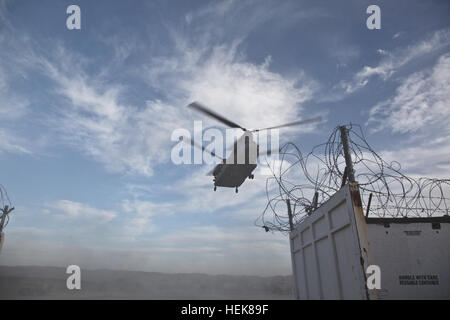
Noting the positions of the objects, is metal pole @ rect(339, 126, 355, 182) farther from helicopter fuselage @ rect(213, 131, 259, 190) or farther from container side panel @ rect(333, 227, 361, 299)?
helicopter fuselage @ rect(213, 131, 259, 190)

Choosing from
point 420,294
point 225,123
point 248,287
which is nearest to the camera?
point 420,294

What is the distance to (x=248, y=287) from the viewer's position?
5416 cm

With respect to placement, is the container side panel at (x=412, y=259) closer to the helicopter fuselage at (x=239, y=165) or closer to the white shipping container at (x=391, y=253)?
the white shipping container at (x=391, y=253)

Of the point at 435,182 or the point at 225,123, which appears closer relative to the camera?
the point at 435,182

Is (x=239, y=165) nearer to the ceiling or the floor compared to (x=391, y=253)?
nearer to the ceiling

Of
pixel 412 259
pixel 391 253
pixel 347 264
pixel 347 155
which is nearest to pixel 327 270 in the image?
pixel 347 264

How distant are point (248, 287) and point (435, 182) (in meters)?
53.4

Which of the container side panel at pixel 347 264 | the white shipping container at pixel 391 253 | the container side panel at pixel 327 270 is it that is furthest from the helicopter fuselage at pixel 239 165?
the container side panel at pixel 347 264

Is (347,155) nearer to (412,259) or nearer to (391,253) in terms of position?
(391,253)

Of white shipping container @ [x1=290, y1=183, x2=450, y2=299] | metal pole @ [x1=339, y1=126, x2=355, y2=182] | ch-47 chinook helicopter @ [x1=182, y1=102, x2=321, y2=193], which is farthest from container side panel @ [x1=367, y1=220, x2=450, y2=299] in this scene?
ch-47 chinook helicopter @ [x1=182, y1=102, x2=321, y2=193]
